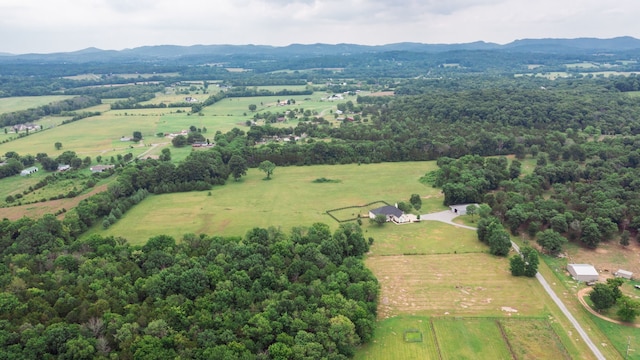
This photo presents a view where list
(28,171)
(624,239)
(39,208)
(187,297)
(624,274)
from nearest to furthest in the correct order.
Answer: (187,297) < (624,274) < (624,239) < (39,208) < (28,171)

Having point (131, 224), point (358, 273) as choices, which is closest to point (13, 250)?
point (131, 224)

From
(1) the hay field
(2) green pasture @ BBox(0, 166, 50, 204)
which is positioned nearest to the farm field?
(1) the hay field

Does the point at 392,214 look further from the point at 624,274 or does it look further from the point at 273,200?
the point at 624,274

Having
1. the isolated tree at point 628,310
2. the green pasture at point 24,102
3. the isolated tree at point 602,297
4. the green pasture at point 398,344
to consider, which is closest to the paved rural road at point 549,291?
the isolated tree at point 602,297

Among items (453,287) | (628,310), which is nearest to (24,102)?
(453,287)

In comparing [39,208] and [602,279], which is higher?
[39,208]
